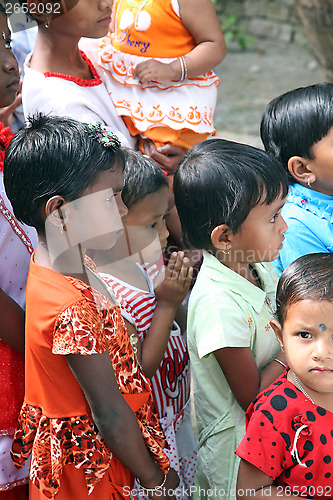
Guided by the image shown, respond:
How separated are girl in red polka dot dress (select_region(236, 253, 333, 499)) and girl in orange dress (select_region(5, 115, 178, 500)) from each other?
0.32m

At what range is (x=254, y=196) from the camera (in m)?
1.84

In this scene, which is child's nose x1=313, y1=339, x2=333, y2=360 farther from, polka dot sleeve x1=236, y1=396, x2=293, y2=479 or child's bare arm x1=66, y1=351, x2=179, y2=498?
child's bare arm x1=66, y1=351, x2=179, y2=498

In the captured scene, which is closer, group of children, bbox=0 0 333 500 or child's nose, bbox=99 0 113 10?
group of children, bbox=0 0 333 500

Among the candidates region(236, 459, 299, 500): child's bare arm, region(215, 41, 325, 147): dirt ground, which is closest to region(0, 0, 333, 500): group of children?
region(236, 459, 299, 500): child's bare arm

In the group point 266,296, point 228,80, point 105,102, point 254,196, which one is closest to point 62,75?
point 105,102

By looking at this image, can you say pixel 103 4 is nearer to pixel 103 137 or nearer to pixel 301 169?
pixel 103 137

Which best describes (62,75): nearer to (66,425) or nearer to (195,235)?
(195,235)

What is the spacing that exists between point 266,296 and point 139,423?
59 centimetres

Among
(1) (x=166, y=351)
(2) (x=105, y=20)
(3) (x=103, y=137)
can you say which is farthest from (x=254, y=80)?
(3) (x=103, y=137)

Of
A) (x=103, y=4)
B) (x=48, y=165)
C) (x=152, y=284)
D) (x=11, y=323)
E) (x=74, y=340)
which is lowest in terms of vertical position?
(x=152, y=284)

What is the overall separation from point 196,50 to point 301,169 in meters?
0.70

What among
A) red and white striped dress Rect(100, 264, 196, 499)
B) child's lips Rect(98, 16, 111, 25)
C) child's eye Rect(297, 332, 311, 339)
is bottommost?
red and white striped dress Rect(100, 264, 196, 499)

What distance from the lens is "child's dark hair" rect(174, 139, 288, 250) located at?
1.83 metres

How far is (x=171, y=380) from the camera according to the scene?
2.09m
